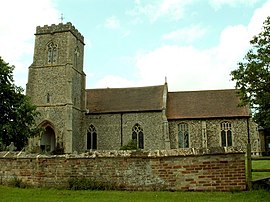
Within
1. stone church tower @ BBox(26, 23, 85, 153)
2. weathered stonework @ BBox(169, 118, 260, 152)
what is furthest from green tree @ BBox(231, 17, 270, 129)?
stone church tower @ BBox(26, 23, 85, 153)

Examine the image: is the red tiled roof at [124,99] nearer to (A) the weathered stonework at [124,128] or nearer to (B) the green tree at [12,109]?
(A) the weathered stonework at [124,128]

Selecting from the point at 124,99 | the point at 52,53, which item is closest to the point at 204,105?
the point at 124,99

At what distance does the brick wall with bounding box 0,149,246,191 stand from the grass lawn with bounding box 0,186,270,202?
0.41 meters

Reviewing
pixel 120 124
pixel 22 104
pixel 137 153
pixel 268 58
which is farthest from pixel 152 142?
pixel 137 153

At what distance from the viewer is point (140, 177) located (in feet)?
30.2

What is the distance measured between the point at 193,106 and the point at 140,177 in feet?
93.0

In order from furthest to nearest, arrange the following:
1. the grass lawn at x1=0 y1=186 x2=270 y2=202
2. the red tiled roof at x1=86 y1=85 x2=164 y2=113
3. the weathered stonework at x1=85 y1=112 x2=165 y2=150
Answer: the red tiled roof at x1=86 y1=85 x2=164 y2=113 < the weathered stonework at x1=85 y1=112 x2=165 y2=150 < the grass lawn at x1=0 y1=186 x2=270 y2=202

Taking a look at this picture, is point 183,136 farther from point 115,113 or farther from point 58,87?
point 58,87

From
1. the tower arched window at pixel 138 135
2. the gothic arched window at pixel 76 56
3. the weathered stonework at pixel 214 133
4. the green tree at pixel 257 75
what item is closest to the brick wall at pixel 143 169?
the green tree at pixel 257 75

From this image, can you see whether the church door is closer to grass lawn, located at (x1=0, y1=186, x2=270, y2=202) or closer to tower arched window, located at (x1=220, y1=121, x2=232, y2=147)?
tower arched window, located at (x1=220, y1=121, x2=232, y2=147)

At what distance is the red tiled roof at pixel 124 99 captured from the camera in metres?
36.4

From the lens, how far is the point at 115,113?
120ft

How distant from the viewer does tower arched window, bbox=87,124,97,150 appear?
37.0 meters

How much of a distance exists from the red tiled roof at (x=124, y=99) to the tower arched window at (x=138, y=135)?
1.93 metres
